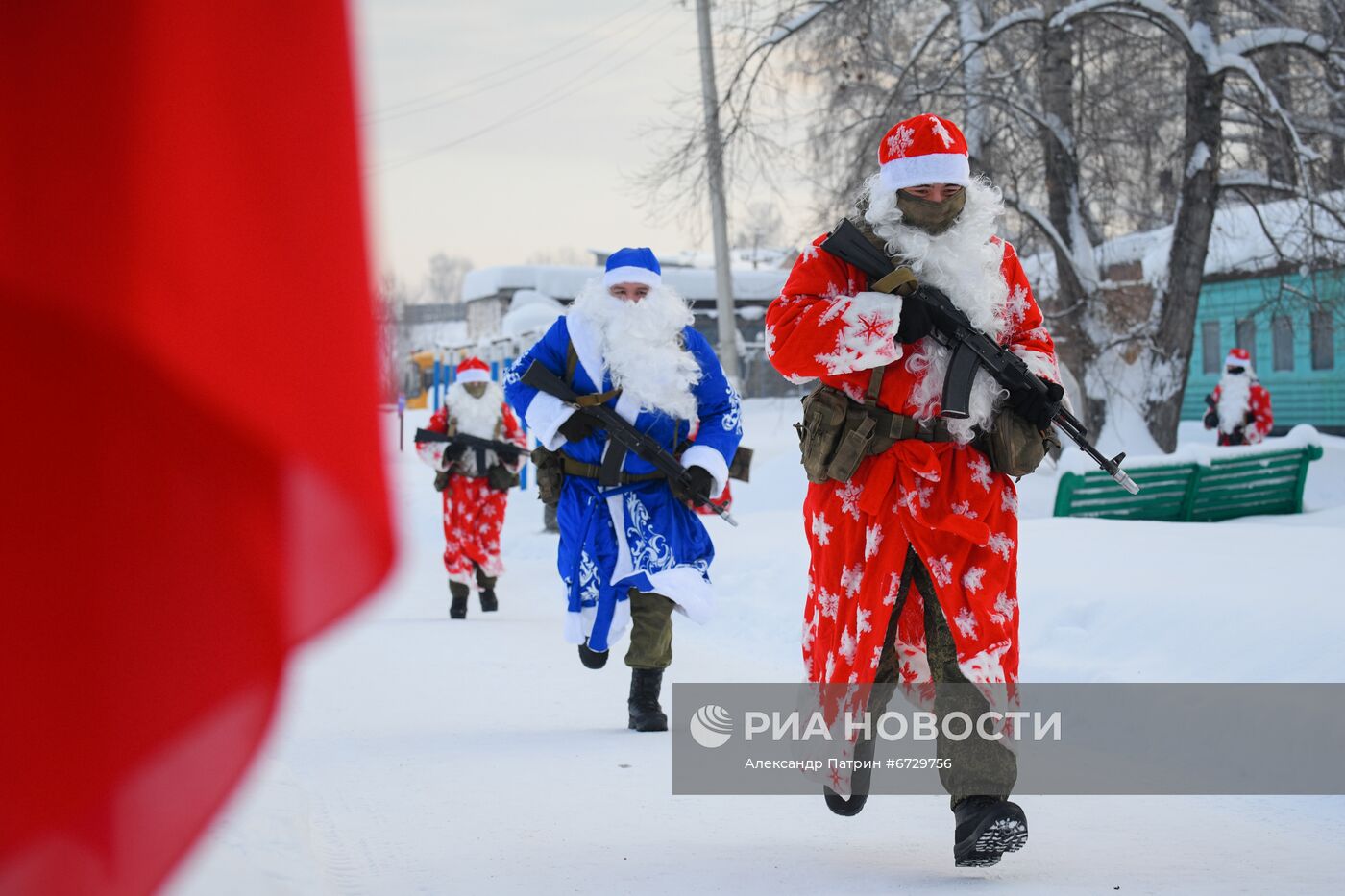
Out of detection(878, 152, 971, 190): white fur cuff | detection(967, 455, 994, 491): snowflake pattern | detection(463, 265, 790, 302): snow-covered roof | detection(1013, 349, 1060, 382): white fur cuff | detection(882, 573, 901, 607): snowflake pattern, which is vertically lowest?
detection(882, 573, 901, 607): snowflake pattern

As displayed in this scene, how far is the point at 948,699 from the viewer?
3951 millimetres

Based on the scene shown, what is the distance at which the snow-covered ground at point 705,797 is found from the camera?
12.7 feet

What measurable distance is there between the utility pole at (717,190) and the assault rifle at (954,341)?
8234 mm

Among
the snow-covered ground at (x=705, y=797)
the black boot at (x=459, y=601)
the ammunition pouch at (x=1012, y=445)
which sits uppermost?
the ammunition pouch at (x=1012, y=445)

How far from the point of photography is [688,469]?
6.22 metres

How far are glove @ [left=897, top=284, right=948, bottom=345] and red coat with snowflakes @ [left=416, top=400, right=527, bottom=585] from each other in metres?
6.92

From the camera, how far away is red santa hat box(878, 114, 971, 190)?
4.14 meters

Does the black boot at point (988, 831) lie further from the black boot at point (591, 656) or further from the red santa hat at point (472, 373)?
the red santa hat at point (472, 373)

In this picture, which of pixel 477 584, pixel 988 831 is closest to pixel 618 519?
pixel 988 831

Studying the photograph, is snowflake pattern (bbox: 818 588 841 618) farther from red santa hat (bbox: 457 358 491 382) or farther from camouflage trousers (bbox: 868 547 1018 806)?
red santa hat (bbox: 457 358 491 382)

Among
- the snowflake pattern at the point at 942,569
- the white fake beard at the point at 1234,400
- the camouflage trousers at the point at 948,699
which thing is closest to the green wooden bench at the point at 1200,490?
the white fake beard at the point at 1234,400

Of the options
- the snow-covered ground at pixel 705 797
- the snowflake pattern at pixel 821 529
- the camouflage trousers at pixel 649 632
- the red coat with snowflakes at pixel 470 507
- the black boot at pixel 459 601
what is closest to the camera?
the snow-covered ground at pixel 705 797

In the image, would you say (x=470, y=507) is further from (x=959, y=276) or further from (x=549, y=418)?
(x=959, y=276)

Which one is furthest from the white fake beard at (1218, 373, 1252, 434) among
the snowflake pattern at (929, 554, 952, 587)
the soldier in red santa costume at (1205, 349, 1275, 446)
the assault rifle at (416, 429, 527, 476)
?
the snowflake pattern at (929, 554, 952, 587)
